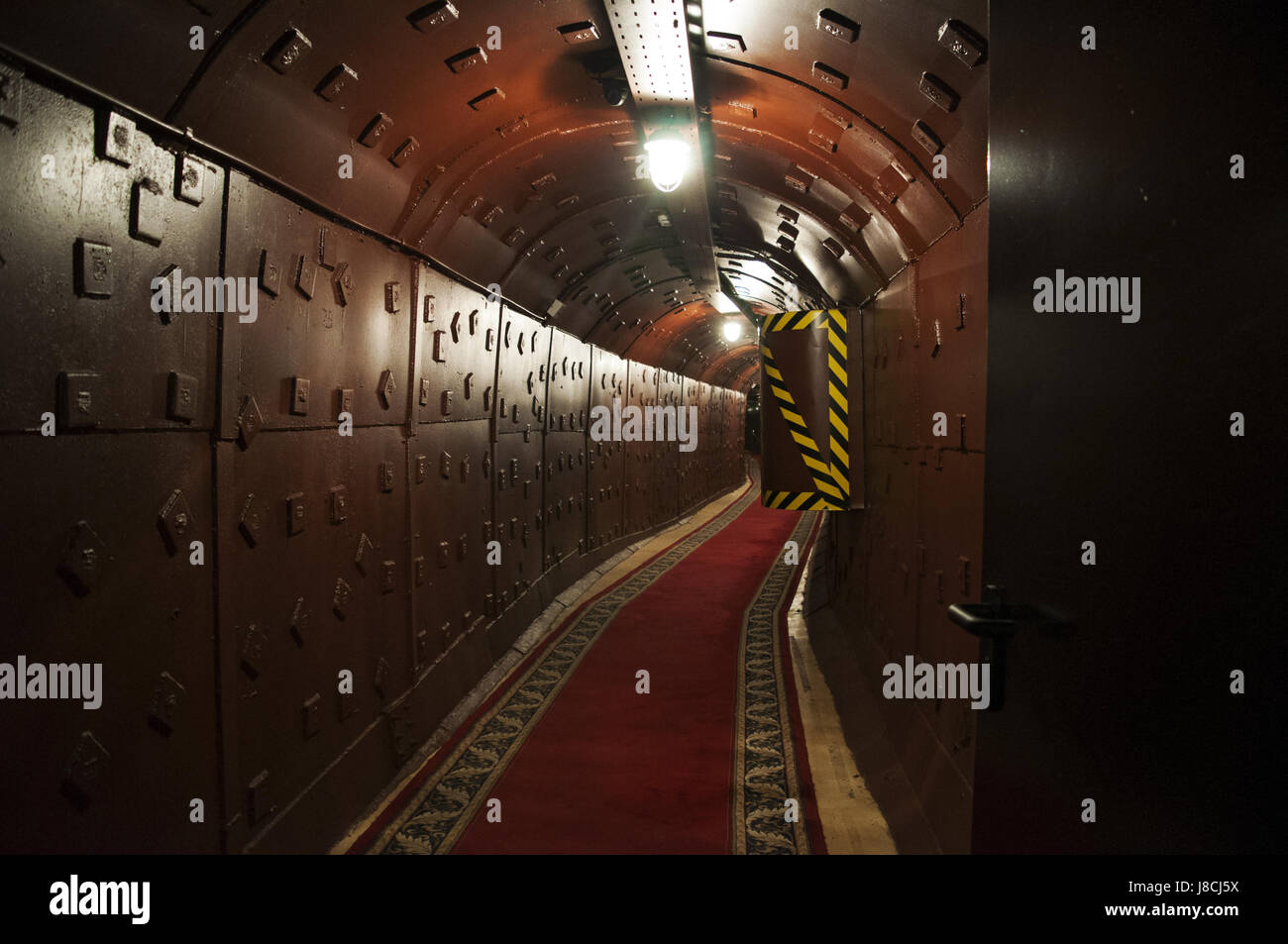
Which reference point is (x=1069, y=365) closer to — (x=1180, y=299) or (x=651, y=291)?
(x=1180, y=299)

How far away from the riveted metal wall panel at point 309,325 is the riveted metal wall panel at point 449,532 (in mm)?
667

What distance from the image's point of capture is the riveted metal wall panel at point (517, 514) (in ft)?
25.2

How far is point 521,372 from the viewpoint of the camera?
27.5ft

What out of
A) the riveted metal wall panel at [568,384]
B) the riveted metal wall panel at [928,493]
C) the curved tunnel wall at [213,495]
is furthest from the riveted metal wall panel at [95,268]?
the riveted metal wall panel at [568,384]

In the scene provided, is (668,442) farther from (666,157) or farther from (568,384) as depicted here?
(666,157)

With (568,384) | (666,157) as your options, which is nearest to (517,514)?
(568,384)

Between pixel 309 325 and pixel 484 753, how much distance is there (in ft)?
9.40

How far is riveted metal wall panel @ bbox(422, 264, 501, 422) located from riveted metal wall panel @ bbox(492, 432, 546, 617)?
769mm

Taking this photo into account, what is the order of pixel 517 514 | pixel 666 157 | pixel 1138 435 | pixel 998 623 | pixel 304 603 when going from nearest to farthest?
pixel 1138 435 < pixel 998 623 < pixel 304 603 < pixel 666 157 < pixel 517 514

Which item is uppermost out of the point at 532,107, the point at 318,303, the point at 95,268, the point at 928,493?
the point at 532,107

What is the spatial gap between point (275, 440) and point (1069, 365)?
322cm

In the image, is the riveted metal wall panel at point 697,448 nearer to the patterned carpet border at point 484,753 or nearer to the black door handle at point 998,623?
the patterned carpet border at point 484,753

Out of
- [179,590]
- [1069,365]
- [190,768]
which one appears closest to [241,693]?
[190,768]

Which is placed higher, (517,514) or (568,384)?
(568,384)
